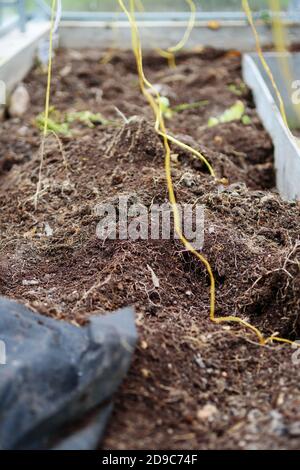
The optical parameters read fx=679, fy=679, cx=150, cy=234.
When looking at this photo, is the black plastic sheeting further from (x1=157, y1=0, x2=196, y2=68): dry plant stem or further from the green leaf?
(x1=157, y1=0, x2=196, y2=68): dry plant stem

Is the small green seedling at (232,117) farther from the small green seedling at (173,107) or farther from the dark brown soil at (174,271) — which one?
the small green seedling at (173,107)

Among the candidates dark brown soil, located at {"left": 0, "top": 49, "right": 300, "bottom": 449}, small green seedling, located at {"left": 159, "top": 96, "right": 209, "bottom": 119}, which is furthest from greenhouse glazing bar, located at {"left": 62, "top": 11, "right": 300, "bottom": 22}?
dark brown soil, located at {"left": 0, "top": 49, "right": 300, "bottom": 449}

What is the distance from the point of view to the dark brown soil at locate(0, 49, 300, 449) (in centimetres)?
204

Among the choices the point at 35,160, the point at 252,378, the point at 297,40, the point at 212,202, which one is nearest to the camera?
the point at 252,378

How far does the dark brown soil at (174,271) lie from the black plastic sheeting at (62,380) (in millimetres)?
89

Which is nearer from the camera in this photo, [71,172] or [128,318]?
[128,318]

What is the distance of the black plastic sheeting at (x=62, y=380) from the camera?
6.09 feet

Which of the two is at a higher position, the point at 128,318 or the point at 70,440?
the point at 128,318

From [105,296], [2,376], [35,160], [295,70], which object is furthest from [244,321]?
[295,70]

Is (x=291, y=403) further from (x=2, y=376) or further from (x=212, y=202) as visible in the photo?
(x=212, y=202)

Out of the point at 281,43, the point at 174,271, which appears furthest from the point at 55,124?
the point at 281,43

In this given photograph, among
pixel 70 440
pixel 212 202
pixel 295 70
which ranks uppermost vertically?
pixel 295 70

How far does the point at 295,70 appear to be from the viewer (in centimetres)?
550

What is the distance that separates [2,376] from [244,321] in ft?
3.31
